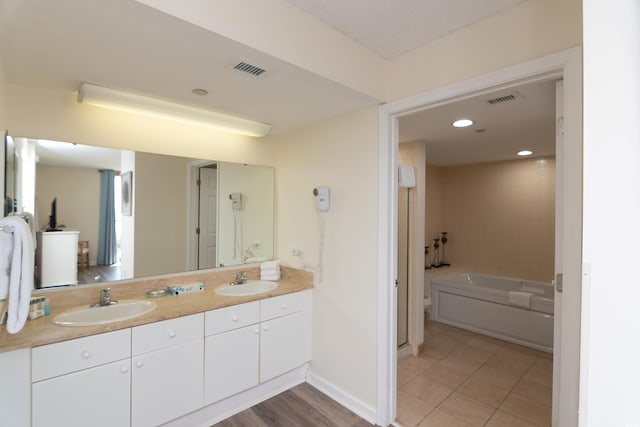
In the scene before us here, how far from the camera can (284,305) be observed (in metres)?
2.44

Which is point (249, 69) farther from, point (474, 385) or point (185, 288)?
point (474, 385)

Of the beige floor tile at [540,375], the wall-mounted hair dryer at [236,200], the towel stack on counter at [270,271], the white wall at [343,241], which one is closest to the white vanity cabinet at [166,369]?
the towel stack on counter at [270,271]

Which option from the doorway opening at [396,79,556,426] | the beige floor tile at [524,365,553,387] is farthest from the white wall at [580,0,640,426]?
the beige floor tile at [524,365,553,387]

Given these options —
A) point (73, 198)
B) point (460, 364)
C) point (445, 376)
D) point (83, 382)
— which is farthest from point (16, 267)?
point (460, 364)

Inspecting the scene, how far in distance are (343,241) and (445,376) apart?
164cm

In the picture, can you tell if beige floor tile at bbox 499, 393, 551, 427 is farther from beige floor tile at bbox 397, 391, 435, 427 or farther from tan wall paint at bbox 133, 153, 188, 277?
tan wall paint at bbox 133, 153, 188, 277

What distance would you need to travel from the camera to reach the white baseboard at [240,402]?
2.00 m

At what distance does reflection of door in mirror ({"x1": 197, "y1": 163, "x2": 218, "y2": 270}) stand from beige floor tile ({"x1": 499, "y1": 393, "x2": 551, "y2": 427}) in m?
2.63

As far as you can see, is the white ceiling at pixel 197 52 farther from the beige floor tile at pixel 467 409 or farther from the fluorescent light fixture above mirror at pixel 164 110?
the beige floor tile at pixel 467 409

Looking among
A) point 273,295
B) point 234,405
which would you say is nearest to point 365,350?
point 273,295

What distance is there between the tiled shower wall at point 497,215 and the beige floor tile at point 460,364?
211 centimetres

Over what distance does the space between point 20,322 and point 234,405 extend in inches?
58.0

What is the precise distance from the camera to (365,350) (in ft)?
7.20

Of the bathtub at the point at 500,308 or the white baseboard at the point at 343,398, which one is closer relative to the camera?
the white baseboard at the point at 343,398
